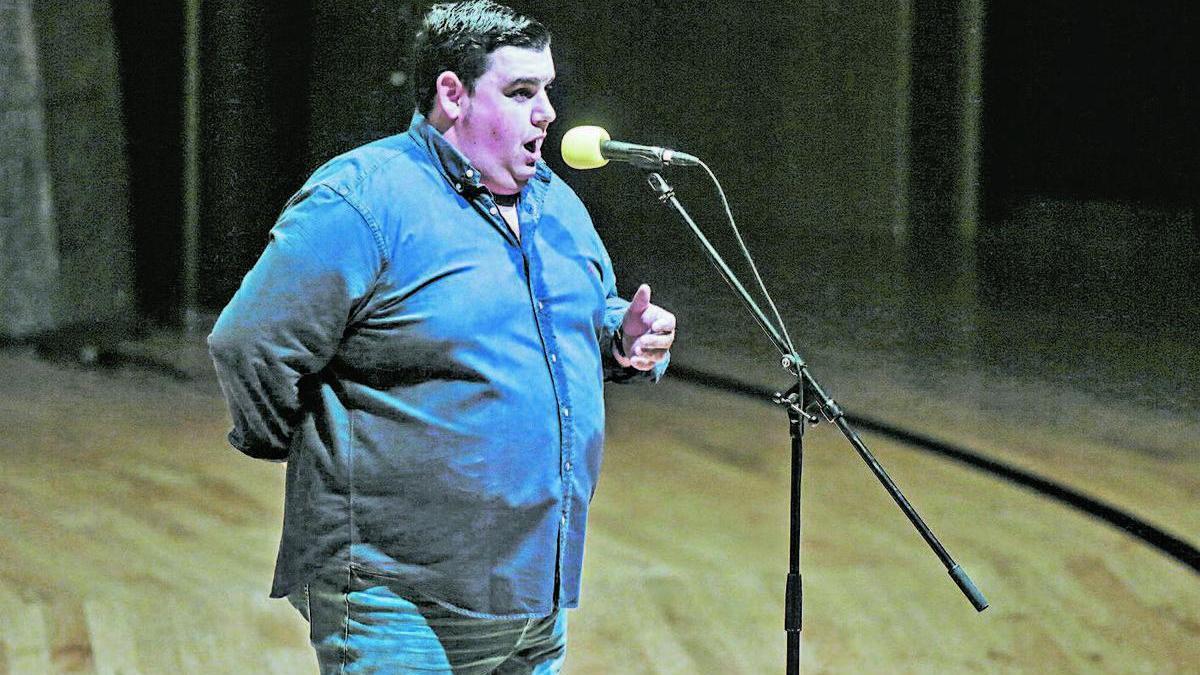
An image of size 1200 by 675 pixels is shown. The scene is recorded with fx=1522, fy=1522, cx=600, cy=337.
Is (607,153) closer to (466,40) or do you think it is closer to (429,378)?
(466,40)

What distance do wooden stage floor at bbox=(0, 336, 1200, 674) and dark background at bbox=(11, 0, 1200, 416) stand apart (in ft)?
0.65

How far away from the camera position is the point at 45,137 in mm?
3293

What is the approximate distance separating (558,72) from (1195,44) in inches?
61.1

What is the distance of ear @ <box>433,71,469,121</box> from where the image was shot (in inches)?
58.1

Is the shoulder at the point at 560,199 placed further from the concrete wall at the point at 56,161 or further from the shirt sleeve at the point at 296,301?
the concrete wall at the point at 56,161

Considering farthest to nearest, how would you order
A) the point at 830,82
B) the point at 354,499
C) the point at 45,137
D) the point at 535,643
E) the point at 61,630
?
the point at 830,82
the point at 45,137
the point at 61,630
the point at 535,643
the point at 354,499

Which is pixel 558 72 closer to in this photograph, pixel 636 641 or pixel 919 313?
pixel 919 313

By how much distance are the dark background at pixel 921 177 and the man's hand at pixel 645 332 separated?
185 centimetres

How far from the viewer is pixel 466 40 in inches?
57.8

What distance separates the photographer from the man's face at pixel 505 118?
4.83 ft

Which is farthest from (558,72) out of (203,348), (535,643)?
(535,643)

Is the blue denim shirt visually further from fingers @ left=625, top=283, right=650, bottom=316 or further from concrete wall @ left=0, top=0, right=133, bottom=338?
concrete wall @ left=0, top=0, right=133, bottom=338

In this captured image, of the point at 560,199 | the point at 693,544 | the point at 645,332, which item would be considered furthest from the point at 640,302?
the point at 693,544

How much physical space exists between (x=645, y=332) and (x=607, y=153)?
192 mm
